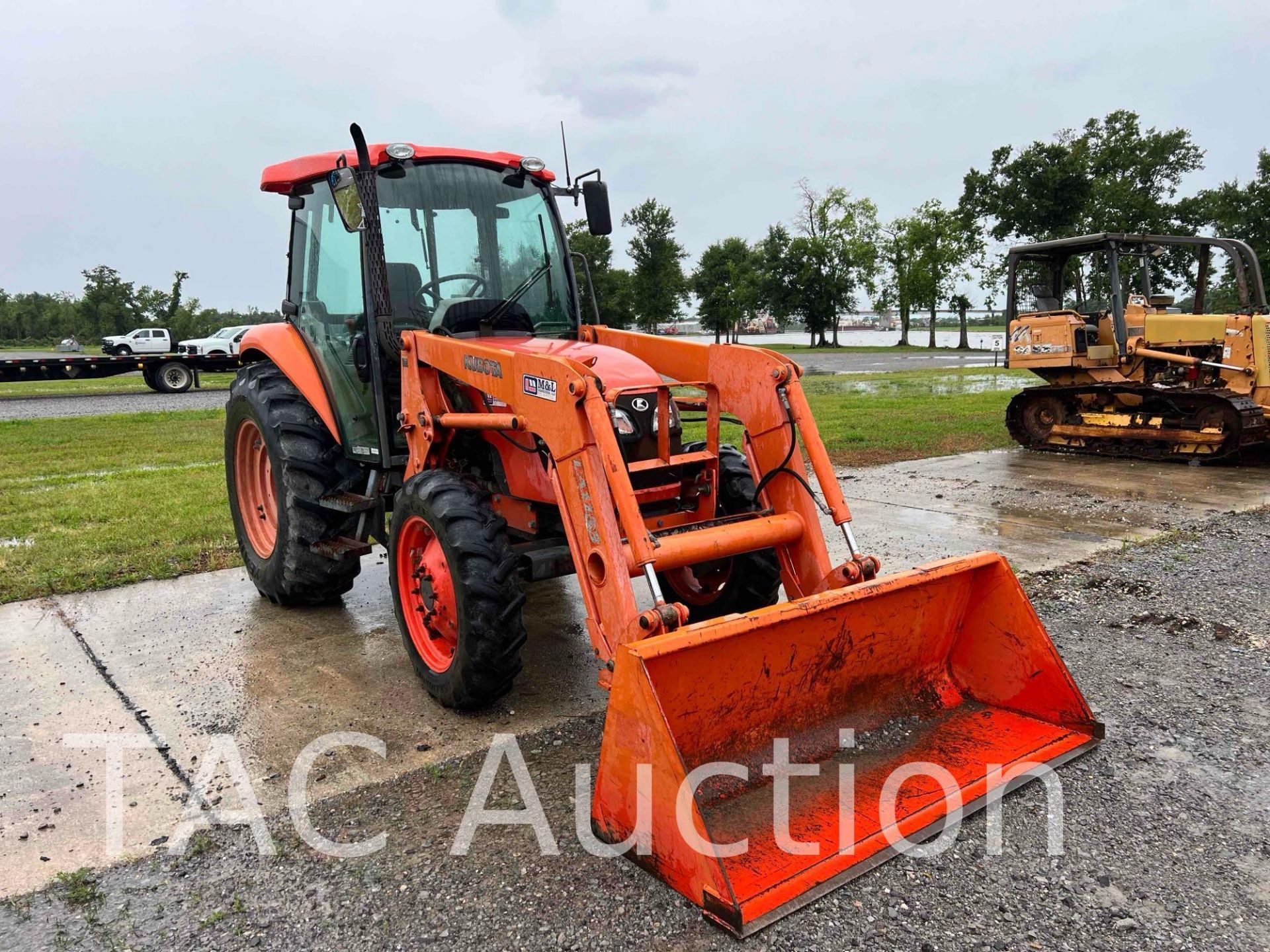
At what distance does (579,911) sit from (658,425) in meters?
2.06

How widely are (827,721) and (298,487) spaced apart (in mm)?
3237

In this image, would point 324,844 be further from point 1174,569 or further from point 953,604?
point 1174,569

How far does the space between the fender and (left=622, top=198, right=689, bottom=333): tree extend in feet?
163

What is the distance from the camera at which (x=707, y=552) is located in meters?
3.50

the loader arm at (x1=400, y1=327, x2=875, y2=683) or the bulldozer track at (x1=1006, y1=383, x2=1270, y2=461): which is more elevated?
the loader arm at (x1=400, y1=327, x2=875, y2=683)

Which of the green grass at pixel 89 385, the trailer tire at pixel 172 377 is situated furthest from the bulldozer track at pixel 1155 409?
the trailer tire at pixel 172 377

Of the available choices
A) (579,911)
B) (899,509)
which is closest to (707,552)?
(579,911)

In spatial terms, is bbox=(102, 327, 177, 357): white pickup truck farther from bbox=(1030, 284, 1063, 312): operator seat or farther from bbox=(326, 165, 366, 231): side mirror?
bbox=(326, 165, 366, 231): side mirror

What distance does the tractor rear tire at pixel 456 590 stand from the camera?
11.8 feet

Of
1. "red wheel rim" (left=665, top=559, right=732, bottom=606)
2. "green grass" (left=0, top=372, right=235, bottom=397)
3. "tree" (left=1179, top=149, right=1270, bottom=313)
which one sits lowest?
"red wheel rim" (left=665, top=559, right=732, bottom=606)

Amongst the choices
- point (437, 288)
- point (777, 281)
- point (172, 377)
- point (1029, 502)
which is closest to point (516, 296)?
point (437, 288)

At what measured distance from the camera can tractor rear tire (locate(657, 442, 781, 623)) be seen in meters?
4.29

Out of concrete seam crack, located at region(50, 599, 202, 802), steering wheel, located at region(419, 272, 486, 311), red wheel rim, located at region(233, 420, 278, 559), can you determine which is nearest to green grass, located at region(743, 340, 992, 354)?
red wheel rim, located at region(233, 420, 278, 559)

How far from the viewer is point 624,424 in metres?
3.88
